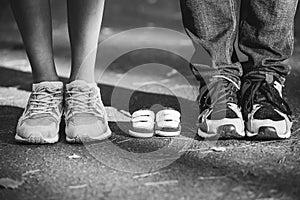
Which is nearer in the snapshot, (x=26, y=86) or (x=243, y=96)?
(x=243, y=96)

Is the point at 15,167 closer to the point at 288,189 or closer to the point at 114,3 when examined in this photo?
the point at 288,189

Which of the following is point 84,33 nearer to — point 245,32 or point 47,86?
point 47,86

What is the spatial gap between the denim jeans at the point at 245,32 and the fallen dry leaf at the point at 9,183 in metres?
0.61

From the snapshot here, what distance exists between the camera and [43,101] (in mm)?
1466

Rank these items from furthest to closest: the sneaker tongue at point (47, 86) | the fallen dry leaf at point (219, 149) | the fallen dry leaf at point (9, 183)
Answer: the sneaker tongue at point (47, 86), the fallen dry leaf at point (219, 149), the fallen dry leaf at point (9, 183)

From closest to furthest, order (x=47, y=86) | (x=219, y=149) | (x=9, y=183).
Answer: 1. (x=9, y=183)
2. (x=219, y=149)
3. (x=47, y=86)

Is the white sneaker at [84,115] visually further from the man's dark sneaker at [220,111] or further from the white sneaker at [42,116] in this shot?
the man's dark sneaker at [220,111]

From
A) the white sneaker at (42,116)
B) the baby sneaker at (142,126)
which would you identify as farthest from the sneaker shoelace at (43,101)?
the baby sneaker at (142,126)

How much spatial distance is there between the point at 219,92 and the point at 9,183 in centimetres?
60

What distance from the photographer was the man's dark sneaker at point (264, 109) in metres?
1.41

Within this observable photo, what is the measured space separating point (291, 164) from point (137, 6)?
2.67 m

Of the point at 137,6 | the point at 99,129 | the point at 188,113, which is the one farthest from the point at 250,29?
the point at 137,6

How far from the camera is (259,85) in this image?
4.80 ft

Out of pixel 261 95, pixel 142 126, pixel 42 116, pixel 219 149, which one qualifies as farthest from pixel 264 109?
pixel 42 116
